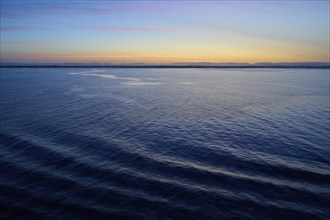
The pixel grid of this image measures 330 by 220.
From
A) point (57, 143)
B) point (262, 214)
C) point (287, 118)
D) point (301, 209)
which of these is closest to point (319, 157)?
point (301, 209)

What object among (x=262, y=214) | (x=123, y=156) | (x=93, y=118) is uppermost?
(x=93, y=118)

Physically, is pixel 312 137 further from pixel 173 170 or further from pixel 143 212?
pixel 143 212

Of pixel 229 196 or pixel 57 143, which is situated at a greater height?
pixel 57 143

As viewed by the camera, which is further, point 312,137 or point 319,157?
point 312,137

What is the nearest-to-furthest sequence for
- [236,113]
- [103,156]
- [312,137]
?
[103,156], [312,137], [236,113]

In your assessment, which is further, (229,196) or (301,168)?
(301,168)

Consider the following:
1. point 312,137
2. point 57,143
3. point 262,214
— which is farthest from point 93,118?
point 312,137

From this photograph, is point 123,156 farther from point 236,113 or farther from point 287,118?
point 287,118

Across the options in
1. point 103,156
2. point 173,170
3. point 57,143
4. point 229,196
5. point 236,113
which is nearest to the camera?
point 229,196

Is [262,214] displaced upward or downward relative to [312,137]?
downward
